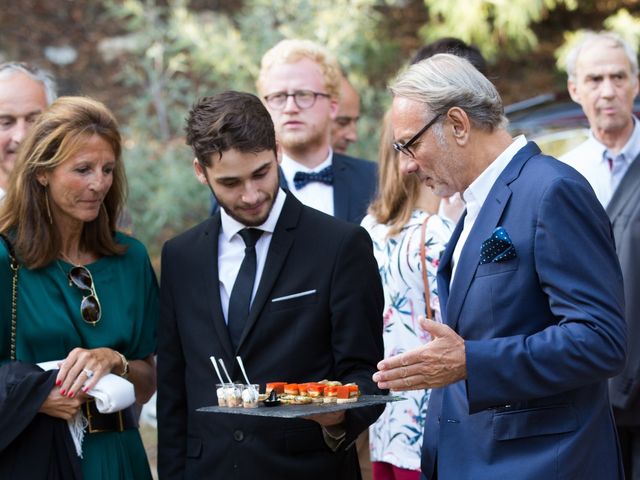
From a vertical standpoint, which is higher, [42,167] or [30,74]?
[30,74]

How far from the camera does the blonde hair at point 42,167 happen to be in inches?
147

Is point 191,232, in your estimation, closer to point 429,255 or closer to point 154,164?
point 429,255

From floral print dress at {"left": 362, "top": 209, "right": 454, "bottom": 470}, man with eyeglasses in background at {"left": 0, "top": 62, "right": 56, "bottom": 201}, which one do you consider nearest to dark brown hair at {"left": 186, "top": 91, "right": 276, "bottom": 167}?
floral print dress at {"left": 362, "top": 209, "right": 454, "bottom": 470}

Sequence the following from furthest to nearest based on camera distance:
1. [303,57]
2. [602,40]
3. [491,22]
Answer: [491,22] < [602,40] < [303,57]

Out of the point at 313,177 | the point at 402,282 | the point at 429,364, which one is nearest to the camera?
the point at 429,364

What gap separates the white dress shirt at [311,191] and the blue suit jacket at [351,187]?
0.05 metres

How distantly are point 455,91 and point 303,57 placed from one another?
7.86 ft

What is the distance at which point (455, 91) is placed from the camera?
9.87 ft

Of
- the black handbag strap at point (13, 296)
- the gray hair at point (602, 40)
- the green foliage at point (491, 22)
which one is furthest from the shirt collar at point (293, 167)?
the green foliage at point (491, 22)

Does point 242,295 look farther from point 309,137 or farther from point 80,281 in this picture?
point 309,137

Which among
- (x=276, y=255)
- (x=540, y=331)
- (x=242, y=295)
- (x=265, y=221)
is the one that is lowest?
(x=540, y=331)

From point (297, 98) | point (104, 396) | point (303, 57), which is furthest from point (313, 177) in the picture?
point (104, 396)

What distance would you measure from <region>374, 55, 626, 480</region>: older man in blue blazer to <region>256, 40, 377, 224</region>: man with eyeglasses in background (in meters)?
2.05

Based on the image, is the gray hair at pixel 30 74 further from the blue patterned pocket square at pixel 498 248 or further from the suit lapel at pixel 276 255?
the blue patterned pocket square at pixel 498 248
